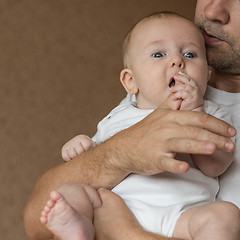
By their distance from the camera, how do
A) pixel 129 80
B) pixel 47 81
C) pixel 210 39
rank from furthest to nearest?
pixel 47 81
pixel 210 39
pixel 129 80

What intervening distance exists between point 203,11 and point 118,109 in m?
0.61

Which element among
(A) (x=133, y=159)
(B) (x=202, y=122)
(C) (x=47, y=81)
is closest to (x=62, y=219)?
(A) (x=133, y=159)

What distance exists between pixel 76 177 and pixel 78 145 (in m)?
0.14

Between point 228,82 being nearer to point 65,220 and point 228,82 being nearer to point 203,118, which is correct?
point 203,118

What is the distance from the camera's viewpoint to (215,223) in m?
1.12

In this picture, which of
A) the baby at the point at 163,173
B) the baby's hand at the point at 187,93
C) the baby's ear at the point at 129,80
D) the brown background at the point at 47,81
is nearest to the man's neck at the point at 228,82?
the baby at the point at 163,173

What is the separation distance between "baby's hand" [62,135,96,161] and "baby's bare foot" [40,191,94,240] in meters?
0.49

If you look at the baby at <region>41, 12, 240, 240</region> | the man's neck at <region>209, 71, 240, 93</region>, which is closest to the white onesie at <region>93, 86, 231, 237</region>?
the baby at <region>41, 12, 240, 240</region>

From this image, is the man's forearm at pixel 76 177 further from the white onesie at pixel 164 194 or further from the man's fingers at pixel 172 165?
the man's fingers at pixel 172 165

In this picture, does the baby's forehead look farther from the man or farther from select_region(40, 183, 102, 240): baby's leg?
select_region(40, 183, 102, 240): baby's leg

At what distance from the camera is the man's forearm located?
139 cm

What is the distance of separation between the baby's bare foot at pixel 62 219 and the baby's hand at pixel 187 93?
416mm

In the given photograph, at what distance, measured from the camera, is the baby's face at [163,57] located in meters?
1.44

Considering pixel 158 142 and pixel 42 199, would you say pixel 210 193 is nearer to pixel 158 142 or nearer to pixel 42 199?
pixel 158 142
